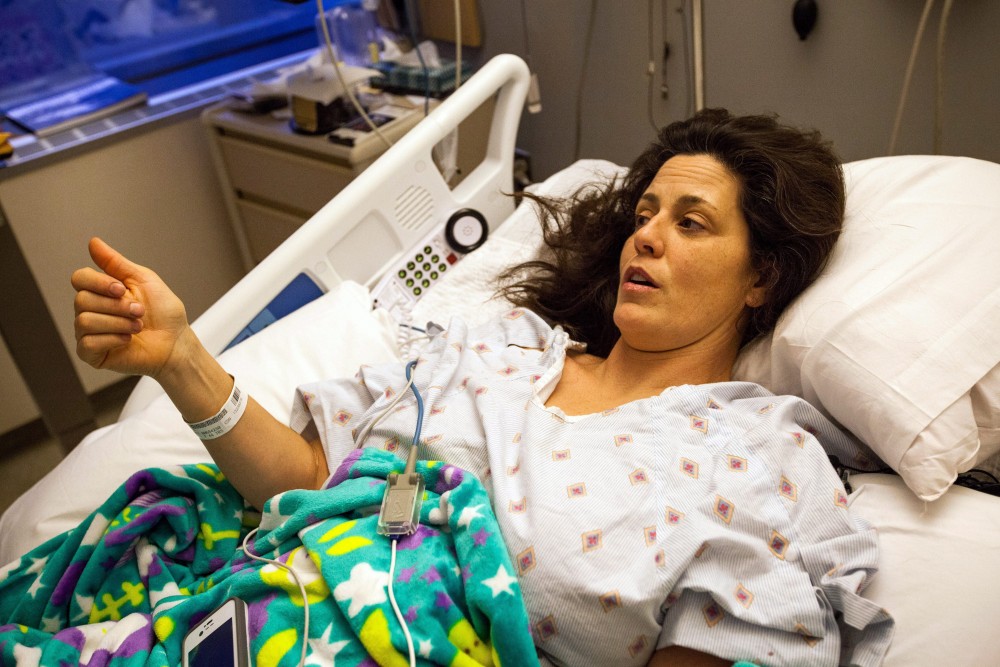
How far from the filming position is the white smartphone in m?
0.96

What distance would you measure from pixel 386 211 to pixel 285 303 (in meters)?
0.30

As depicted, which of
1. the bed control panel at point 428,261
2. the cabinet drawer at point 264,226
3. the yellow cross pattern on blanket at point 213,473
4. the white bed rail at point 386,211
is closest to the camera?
the yellow cross pattern on blanket at point 213,473

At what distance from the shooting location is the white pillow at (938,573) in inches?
38.1

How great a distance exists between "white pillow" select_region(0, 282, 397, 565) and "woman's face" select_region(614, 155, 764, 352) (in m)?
0.54

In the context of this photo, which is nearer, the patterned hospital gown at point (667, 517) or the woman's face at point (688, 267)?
the patterned hospital gown at point (667, 517)

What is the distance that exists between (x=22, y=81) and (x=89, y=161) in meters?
0.52

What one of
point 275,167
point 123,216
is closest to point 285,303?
point 275,167

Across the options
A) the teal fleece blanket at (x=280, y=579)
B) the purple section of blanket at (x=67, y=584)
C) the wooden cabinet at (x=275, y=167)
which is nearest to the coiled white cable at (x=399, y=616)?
the teal fleece blanket at (x=280, y=579)

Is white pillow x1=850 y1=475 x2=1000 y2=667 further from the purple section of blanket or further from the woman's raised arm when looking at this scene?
the purple section of blanket

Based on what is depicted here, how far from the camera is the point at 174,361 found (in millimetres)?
1112

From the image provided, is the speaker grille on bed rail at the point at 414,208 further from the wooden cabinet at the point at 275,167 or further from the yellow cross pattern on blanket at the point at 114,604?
the yellow cross pattern on blanket at the point at 114,604

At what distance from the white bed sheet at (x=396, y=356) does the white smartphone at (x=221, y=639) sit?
0.43 meters

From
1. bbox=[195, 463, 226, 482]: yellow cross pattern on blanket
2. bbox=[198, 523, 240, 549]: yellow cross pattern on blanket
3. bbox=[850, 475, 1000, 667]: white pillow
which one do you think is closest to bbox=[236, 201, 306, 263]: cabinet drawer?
bbox=[195, 463, 226, 482]: yellow cross pattern on blanket

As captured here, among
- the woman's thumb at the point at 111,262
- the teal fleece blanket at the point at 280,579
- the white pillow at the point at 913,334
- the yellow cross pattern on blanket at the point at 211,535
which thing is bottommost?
the yellow cross pattern on blanket at the point at 211,535
